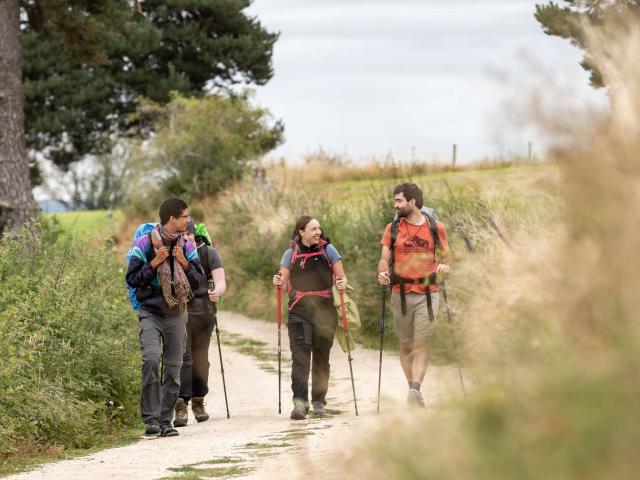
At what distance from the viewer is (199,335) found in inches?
528

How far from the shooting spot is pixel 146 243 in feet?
37.5

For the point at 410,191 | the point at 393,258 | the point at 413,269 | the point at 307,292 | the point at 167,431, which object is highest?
the point at 410,191

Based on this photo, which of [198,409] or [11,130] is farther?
[11,130]

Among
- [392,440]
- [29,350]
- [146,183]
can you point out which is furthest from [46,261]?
[146,183]

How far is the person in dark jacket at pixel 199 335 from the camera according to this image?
13.1 m

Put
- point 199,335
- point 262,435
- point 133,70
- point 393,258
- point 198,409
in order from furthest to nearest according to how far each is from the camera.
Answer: point 133,70 < point 199,335 < point 198,409 < point 393,258 < point 262,435

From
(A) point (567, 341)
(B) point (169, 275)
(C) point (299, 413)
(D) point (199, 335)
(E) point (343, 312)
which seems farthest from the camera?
(D) point (199, 335)

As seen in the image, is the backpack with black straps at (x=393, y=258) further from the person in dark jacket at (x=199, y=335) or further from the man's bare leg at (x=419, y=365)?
the person in dark jacket at (x=199, y=335)

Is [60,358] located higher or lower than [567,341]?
lower

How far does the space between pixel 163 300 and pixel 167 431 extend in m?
1.26

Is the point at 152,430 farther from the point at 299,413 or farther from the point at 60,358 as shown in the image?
the point at 299,413

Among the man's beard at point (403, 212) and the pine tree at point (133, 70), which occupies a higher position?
the pine tree at point (133, 70)

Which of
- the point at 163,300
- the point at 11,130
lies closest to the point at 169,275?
the point at 163,300

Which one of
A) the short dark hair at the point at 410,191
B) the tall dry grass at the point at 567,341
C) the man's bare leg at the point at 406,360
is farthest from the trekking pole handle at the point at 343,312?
the tall dry grass at the point at 567,341
